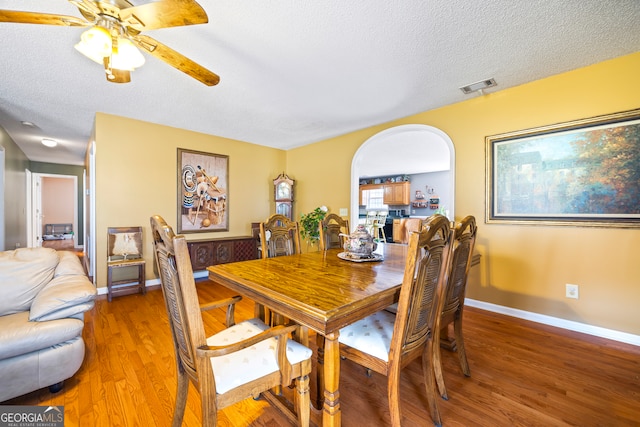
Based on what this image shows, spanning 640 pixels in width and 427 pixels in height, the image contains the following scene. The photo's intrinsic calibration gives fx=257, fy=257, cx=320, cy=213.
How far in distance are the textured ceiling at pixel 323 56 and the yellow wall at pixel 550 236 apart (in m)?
0.17

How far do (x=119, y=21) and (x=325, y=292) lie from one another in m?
1.90

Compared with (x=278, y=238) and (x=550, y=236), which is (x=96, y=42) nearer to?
(x=278, y=238)

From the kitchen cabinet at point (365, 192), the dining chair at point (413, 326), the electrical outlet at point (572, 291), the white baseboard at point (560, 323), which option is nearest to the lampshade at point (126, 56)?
the dining chair at point (413, 326)

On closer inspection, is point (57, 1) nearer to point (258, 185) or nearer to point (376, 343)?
point (376, 343)

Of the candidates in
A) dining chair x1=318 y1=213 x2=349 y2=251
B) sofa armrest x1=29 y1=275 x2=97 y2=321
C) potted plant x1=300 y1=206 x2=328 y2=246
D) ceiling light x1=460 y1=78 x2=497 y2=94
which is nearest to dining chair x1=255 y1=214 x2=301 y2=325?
dining chair x1=318 y1=213 x2=349 y2=251

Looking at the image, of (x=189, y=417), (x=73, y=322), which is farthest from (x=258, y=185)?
(x=189, y=417)

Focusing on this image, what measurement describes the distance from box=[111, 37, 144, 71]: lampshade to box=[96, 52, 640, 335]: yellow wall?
7.95ft

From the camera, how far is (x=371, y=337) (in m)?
1.37

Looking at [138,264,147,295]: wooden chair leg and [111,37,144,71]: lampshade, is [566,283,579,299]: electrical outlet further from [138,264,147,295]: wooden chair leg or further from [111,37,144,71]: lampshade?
[138,264,147,295]: wooden chair leg

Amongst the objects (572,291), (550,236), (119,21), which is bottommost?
(572,291)

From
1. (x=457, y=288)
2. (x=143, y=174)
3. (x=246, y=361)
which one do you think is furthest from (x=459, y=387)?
(x=143, y=174)

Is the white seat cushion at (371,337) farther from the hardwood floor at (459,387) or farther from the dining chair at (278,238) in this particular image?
the dining chair at (278,238)

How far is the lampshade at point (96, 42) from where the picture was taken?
1.40 metres

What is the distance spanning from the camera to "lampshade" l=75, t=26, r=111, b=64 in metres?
1.40
